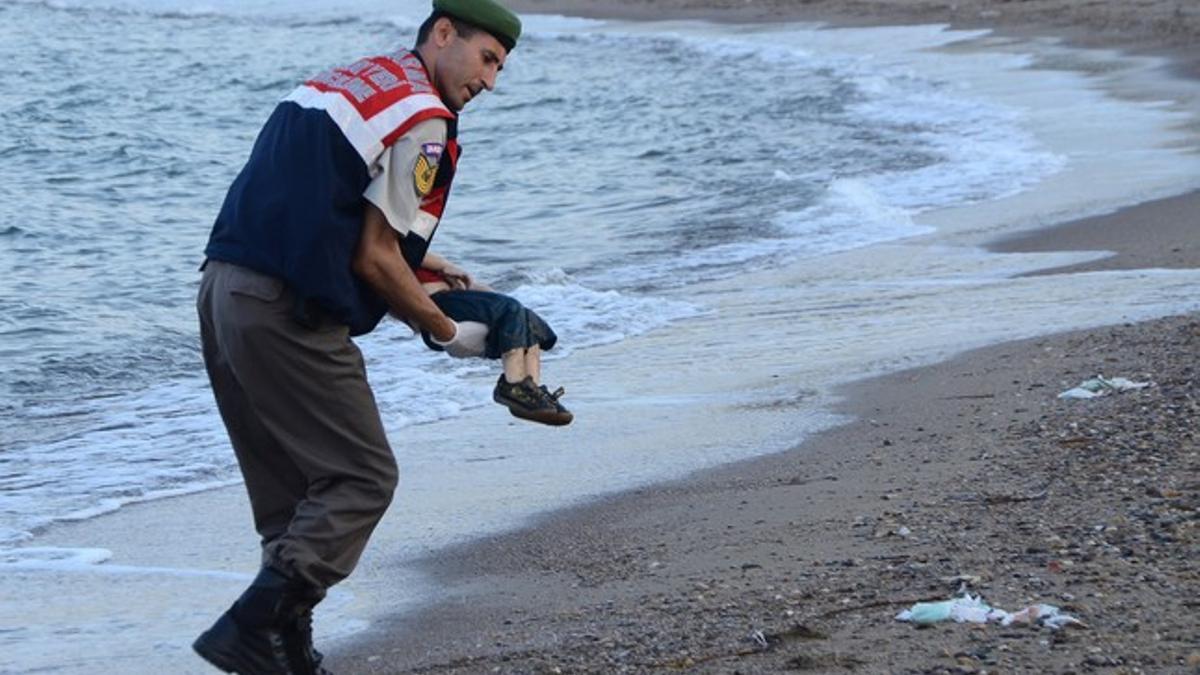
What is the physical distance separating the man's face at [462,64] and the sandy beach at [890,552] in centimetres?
136

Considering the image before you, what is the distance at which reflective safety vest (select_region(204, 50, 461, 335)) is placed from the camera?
4.29 m

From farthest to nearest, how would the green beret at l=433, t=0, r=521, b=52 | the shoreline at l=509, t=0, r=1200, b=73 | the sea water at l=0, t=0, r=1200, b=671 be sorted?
the shoreline at l=509, t=0, r=1200, b=73 < the sea water at l=0, t=0, r=1200, b=671 < the green beret at l=433, t=0, r=521, b=52

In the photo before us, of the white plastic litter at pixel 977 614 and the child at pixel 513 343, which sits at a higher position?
the child at pixel 513 343

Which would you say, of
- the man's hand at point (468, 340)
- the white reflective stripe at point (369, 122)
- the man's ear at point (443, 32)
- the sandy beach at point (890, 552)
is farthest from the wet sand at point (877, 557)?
the man's ear at point (443, 32)

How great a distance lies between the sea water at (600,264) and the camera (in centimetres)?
760

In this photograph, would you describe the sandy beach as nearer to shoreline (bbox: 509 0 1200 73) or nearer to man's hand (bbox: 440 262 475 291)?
man's hand (bbox: 440 262 475 291)

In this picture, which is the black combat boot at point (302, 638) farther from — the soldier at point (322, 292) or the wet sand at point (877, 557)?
the wet sand at point (877, 557)

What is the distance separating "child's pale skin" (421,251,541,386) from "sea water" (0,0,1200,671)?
1.27 meters

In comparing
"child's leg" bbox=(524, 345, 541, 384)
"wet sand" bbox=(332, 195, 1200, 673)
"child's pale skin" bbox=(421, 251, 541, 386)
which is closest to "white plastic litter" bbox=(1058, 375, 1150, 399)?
"wet sand" bbox=(332, 195, 1200, 673)

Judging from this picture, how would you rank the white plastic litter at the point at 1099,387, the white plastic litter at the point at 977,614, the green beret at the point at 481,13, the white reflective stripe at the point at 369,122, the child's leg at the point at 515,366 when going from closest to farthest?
the white reflective stripe at the point at 369,122 < the green beret at the point at 481,13 < the child's leg at the point at 515,366 < the white plastic litter at the point at 977,614 < the white plastic litter at the point at 1099,387

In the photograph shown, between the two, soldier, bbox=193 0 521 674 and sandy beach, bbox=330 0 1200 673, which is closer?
soldier, bbox=193 0 521 674

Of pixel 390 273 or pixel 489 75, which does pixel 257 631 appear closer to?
pixel 390 273

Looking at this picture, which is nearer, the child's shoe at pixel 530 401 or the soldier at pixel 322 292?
the soldier at pixel 322 292

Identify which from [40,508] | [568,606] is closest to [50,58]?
[40,508]
